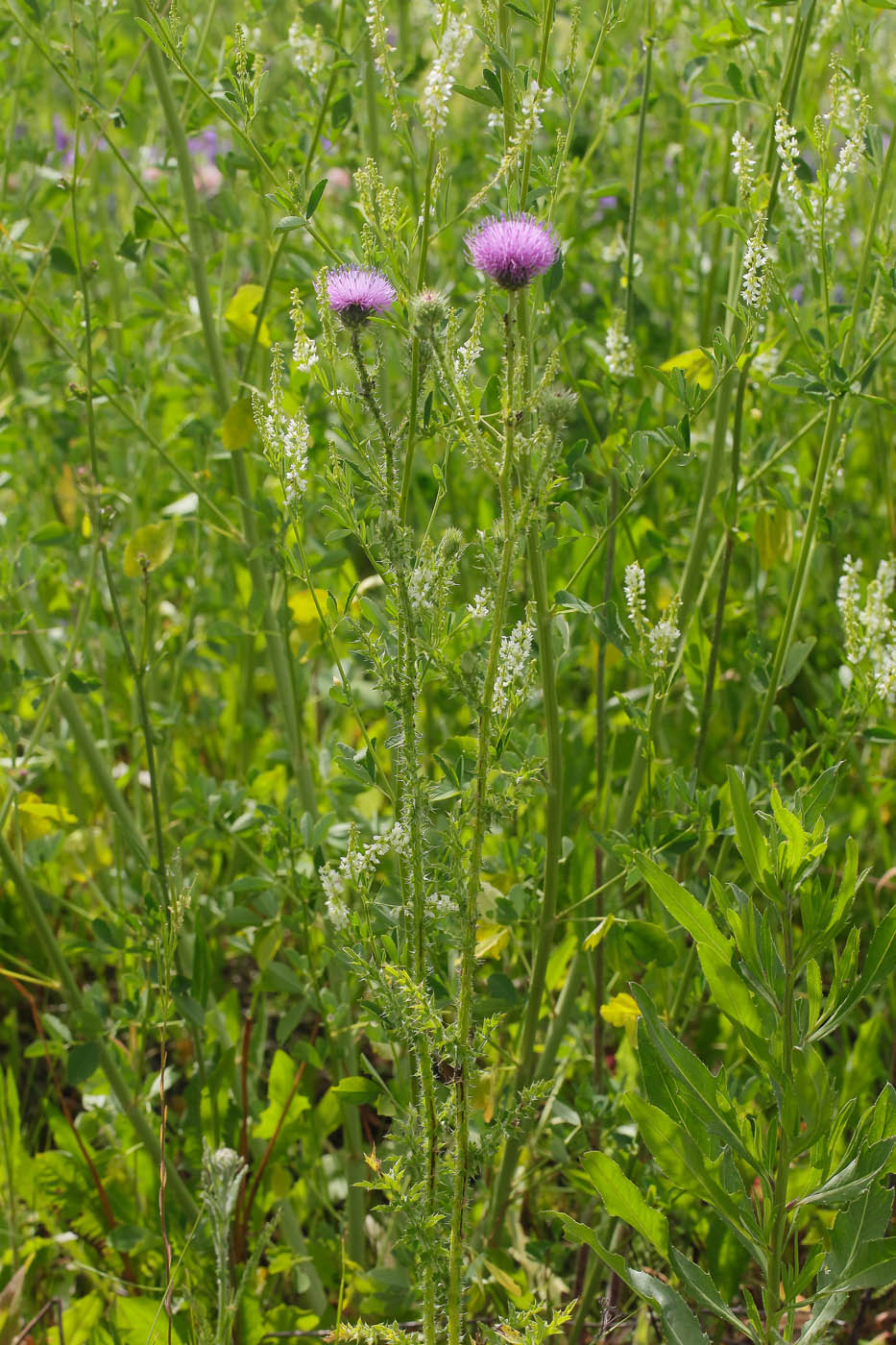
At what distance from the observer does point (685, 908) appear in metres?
1.14

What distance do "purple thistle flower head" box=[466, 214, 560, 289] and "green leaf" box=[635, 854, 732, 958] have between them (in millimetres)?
499

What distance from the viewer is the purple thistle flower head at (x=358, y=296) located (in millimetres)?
1145

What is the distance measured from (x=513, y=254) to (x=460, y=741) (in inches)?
26.3

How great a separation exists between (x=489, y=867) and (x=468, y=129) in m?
2.52

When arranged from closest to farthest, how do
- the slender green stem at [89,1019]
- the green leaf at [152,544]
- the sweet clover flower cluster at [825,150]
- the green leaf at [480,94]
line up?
the green leaf at [480,94]
the sweet clover flower cluster at [825,150]
the slender green stem at [89,1019]
the green leaf at [152,544]

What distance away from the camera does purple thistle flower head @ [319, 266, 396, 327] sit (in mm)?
1145

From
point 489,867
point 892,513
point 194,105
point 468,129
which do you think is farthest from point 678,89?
point 489,867

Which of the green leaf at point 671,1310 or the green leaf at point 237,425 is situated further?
the green leaf at point 237,425

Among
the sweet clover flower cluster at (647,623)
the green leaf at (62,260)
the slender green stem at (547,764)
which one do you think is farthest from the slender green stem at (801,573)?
the green leaf at (62,260)

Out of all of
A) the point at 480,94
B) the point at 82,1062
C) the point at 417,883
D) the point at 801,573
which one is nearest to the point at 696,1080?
the point at 417,883

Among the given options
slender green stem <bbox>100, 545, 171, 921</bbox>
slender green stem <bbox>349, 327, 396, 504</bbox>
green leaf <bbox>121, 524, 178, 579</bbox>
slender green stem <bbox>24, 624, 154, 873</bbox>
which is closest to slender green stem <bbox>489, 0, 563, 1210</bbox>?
slender green stem <bbox>349, 327, 396, 504</bbox>

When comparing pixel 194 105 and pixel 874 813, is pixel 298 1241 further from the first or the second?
pixel 194 105

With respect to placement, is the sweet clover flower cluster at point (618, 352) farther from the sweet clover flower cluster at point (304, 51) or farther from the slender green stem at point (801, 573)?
the sweet clover flower cluster at point (304, 51)

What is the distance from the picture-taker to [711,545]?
2.42 metres
